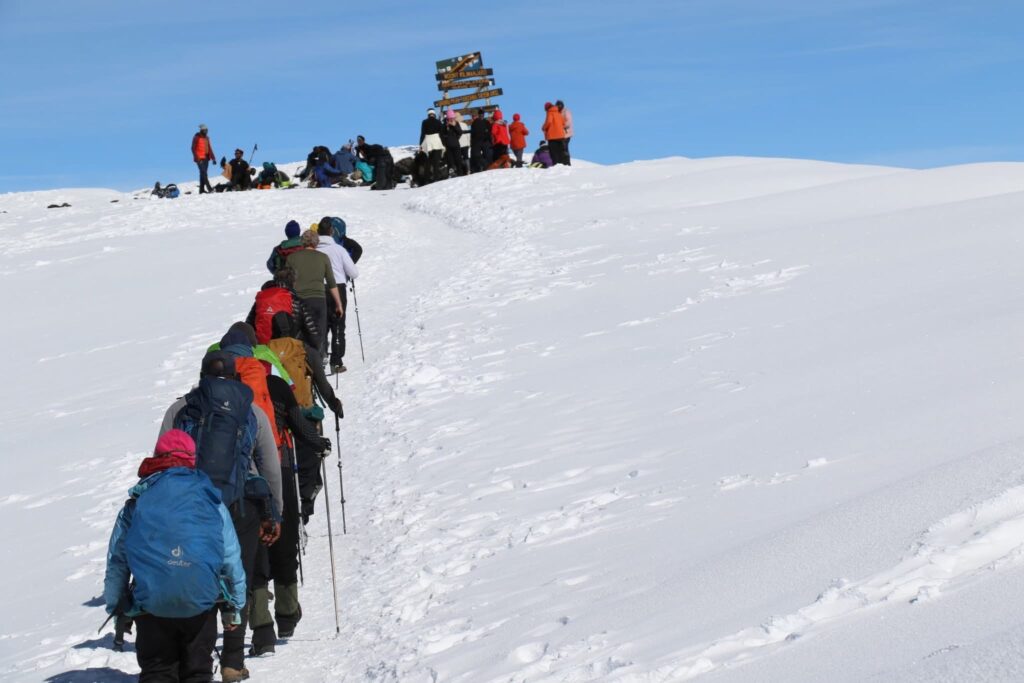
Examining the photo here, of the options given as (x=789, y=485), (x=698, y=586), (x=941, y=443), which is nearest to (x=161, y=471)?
(x=698, y=586)

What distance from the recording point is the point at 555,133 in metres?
32.8

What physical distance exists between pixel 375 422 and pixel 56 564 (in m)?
3.75

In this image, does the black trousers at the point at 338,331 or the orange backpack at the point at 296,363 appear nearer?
the orange backpack at the point at 296,363

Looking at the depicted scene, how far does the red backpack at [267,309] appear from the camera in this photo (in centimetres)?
934

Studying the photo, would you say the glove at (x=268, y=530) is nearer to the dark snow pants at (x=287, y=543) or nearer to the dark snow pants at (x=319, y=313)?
the dark snow pants at (x=287, y=543)

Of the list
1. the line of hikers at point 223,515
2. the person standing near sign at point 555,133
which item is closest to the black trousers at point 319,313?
the line of hikers at point 223,515

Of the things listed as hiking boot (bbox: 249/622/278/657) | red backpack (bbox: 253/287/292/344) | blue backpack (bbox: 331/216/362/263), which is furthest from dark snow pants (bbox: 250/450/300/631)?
blue backpack (bbox: 331/216/362/263)

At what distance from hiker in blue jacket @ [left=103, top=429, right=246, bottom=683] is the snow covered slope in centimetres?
108

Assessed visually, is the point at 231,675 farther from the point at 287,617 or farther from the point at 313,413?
the point at 313,413

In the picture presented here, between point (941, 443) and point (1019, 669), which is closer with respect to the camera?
point (1019, 669)

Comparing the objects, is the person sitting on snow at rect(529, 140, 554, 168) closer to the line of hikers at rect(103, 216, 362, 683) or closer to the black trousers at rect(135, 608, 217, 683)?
the line of hikers at rect(103, 216, 362, 683)

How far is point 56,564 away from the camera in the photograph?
31.6 feet

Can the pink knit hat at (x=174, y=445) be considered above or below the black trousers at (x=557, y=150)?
below

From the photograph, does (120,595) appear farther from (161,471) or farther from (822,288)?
(822,288)
